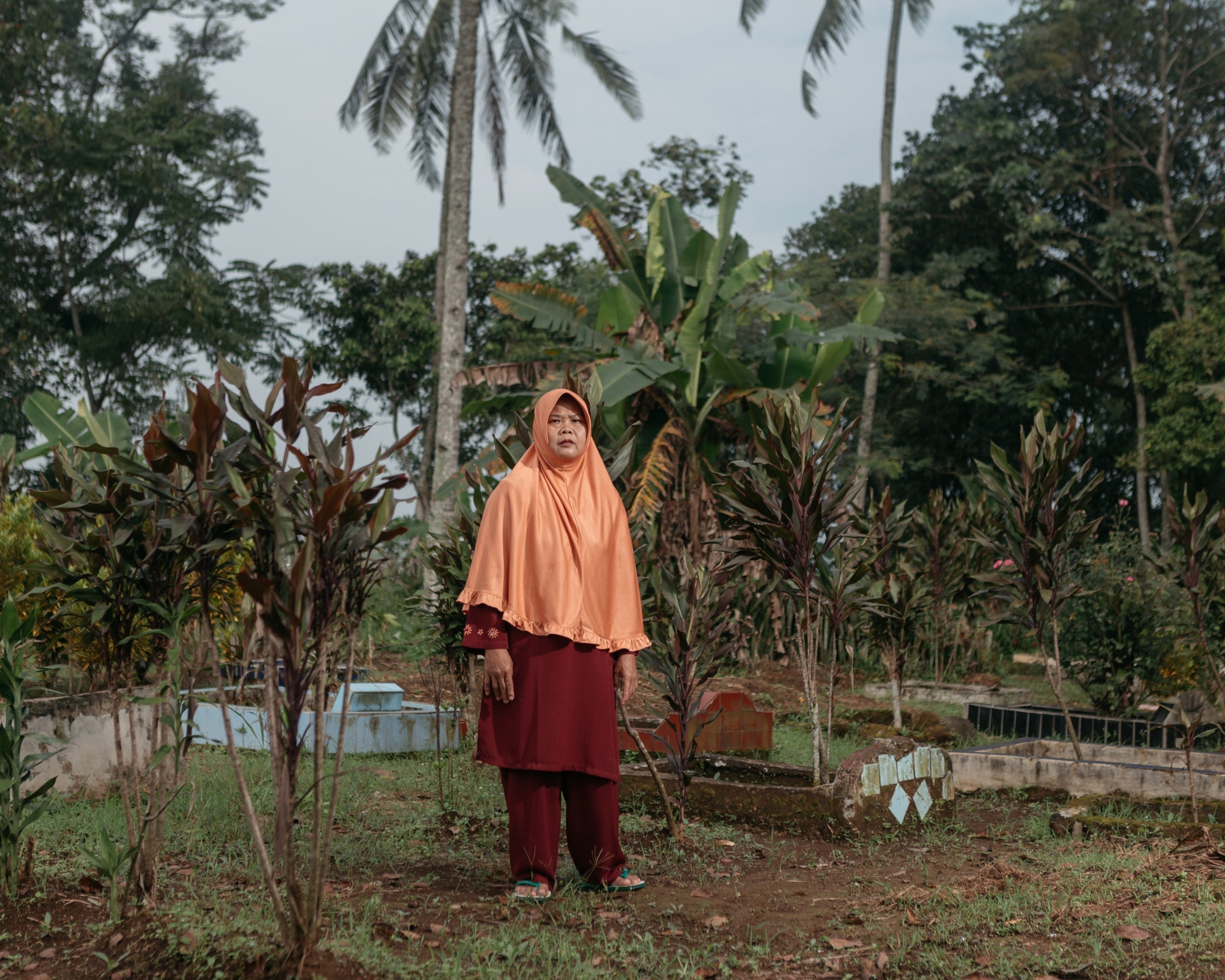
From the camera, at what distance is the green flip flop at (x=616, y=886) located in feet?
13.3

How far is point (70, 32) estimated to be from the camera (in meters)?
24.4

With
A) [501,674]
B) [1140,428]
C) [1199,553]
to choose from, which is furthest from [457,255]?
[1140,428]

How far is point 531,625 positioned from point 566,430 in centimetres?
78

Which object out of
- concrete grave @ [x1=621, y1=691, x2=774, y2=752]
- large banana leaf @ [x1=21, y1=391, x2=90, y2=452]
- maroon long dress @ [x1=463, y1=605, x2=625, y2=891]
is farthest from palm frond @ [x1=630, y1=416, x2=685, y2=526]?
maroon long dress @ [x1=463, y1=605, x2=625, y2=891]

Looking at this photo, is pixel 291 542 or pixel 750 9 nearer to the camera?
pixel 291 542

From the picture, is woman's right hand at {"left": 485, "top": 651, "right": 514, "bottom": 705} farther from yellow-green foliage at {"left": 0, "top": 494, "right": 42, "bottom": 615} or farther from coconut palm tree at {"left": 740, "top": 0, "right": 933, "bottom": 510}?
coconut palm tree at {"left": 740, "top": 0, "right": 933, "bottom": 510}

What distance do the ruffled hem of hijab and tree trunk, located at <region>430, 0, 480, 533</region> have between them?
8433 millimetres

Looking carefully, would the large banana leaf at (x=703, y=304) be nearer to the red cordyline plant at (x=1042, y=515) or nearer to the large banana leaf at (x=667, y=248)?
the large banana leaf at (x=667, y=248)

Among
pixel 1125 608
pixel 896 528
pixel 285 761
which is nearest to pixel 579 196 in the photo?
pixel 896 528

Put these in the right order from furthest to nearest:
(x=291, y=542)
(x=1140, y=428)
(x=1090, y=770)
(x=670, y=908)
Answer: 1. (x=1140, y=428)
2. (x=1090, y=770)
3. (x=670, y=908)
4. (x=291, y=542)

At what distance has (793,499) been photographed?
17.3 feet

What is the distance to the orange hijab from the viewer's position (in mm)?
4020

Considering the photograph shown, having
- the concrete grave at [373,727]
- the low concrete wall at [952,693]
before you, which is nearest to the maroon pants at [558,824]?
the concrete grave at [373,727]

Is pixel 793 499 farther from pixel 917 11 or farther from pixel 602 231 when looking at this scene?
pixel 917 11
